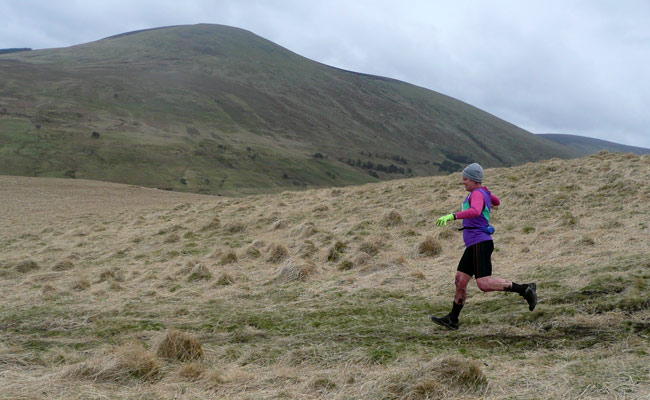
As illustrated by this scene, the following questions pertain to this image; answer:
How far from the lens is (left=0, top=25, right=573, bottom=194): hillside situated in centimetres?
9658

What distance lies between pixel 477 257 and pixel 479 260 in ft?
0.16

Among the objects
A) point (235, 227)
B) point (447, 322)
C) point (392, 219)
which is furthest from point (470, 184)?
point (235, 227)

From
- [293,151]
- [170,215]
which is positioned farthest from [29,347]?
[293,151]

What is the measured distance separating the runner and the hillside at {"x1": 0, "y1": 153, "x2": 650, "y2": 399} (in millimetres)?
334

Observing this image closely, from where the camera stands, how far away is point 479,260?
641cm

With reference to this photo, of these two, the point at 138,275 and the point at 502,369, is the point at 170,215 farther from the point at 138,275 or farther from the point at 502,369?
the point at 502,369

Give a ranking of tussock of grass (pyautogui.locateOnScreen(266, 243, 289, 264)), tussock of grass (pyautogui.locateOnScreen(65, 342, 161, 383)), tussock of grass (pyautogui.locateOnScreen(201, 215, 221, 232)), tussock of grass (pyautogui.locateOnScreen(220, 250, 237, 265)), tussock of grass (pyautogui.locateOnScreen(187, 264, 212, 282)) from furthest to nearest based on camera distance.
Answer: tussock of grass (pyautogui.locateOnScreen(201, 215, 221, 232)) → tussock of grass (pyautogui.locateOnScreen(220, 250, 237, 265)) → tussock of grass (pyautogui.locateOnScreen(266, 243, 289, 264)) → tussock of grass (pyautogui.locateOnScreen(187, 264, 212, 282)) → tussock of grass (pyautogui.locateOnScreen(65, 342, 161, 383))

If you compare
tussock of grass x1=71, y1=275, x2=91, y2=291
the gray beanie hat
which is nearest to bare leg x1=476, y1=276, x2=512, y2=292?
the gray beanie hat

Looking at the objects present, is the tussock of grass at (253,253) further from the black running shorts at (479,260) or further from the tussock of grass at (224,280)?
the black running shorts at (479,260)

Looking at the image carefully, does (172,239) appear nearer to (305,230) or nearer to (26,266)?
(26,266)

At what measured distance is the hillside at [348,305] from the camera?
4586 millimetres

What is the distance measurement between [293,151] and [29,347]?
139 m

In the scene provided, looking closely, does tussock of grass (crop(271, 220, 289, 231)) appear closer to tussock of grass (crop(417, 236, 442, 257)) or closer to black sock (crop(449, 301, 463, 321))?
tussock of grass (crop(417, 236, 442, 257))

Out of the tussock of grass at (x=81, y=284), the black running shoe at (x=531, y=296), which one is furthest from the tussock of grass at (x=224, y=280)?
the black running shoe at (x=531, y=296)
